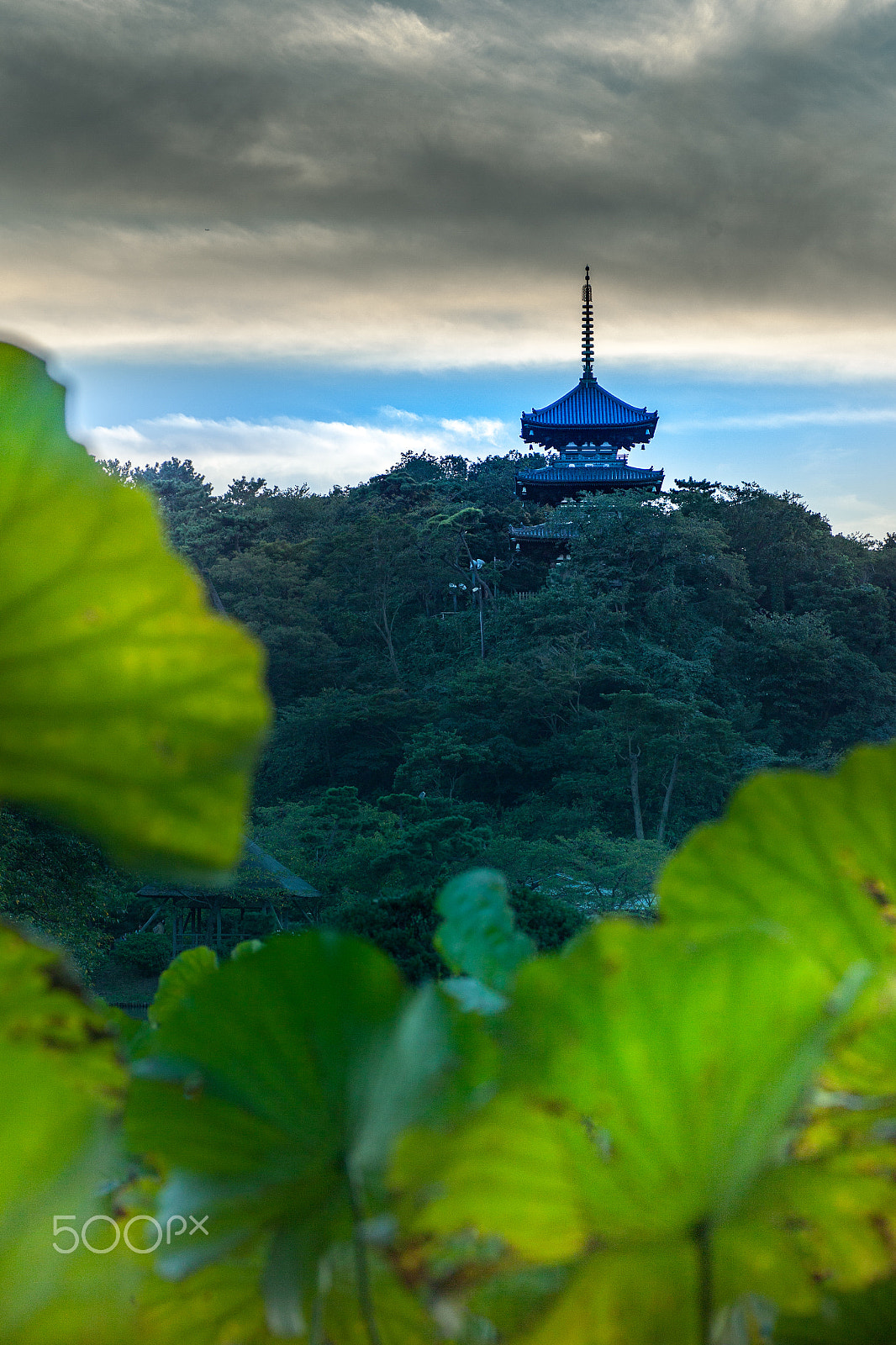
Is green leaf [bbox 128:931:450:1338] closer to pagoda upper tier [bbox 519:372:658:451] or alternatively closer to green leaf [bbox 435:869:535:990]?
green leaf [bbox 435:869:535:990]

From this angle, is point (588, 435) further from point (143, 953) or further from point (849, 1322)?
point (849, 1322)

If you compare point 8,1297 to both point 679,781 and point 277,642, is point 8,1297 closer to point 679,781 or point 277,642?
point 679,781

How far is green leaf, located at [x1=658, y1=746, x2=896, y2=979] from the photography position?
13 centimetres

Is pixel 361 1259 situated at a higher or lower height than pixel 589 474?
lower

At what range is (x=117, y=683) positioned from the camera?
108mm

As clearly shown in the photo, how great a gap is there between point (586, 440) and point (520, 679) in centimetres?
→ 466

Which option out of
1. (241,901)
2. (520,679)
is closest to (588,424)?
(520,679)

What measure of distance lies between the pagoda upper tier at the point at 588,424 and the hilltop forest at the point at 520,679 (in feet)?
3.77

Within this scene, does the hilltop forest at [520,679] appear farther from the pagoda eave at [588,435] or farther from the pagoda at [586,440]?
the pagoda eave at [588,435]

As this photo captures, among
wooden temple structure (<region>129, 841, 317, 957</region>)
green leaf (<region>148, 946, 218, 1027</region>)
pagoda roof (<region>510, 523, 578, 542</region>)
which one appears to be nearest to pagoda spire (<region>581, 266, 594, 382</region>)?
pagoda roof (<region>510, 523, 578, 542</region>)

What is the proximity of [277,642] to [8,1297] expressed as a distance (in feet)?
31.4

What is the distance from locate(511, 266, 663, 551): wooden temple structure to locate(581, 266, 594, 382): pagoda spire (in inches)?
0.4

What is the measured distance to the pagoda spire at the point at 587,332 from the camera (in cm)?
1245

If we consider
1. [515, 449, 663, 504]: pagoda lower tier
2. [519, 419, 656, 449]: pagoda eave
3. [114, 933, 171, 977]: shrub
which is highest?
[519, 419, 656, 449]: pagoda eave
